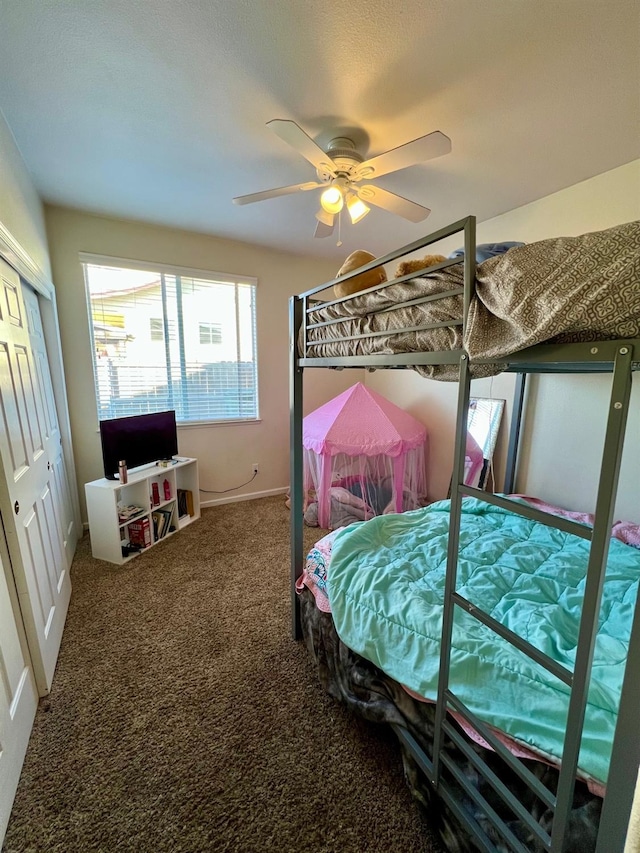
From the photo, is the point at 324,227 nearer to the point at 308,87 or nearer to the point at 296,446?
the point at 308,87

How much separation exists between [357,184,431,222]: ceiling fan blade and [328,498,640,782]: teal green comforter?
1819 millimetres

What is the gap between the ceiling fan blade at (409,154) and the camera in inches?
55.4

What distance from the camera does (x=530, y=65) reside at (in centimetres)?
137

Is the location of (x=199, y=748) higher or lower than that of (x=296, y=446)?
lower

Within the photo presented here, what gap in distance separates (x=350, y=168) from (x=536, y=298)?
153 cm

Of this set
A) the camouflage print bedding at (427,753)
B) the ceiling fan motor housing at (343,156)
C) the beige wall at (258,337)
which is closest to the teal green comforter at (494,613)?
the camouflage print bedding at (427,753)

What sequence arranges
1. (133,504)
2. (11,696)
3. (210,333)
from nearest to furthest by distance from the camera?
(11,696), (133,504), (210,333)

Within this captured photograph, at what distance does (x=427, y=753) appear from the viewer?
3.77 feet

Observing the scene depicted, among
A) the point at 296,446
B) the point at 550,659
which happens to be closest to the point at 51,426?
the point at 296,446

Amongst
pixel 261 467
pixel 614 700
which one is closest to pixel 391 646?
pixel 614 700

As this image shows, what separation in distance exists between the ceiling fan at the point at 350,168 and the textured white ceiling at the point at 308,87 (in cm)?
16

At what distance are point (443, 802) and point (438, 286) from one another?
160cm

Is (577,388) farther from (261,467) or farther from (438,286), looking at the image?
(261,467)

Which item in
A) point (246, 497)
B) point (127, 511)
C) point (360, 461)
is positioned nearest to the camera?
point (127, 511)
